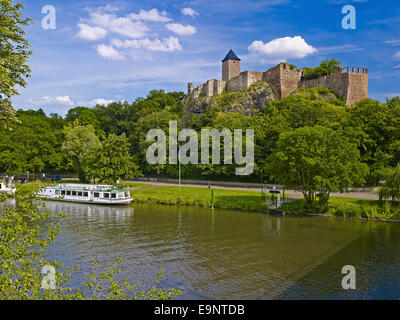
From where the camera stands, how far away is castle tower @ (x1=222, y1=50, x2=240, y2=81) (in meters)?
99.2

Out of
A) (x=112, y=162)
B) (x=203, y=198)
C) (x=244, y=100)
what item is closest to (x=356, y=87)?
(x=244, y=100)

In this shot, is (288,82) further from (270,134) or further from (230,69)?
(270,134)

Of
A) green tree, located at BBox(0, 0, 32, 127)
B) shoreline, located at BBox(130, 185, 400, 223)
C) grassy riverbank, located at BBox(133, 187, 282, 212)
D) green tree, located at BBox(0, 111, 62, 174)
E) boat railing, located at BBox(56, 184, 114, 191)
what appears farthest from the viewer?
green tree, located at BBox(0, 111, 62, 174)

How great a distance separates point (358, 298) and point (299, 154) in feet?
80.4

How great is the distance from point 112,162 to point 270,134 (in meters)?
27.6

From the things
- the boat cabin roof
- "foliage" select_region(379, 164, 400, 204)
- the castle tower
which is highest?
the castle tower

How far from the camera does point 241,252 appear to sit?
→ 2659cm

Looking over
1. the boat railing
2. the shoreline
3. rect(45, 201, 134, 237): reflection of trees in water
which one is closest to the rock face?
the shoreline

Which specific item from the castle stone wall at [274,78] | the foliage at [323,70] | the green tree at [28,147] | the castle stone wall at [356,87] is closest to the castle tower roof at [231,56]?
the castle stone wall at [274,78]

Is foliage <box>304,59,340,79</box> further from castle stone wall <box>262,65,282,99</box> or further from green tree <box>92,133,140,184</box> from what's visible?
green tree <box>92,133,140,184</box>

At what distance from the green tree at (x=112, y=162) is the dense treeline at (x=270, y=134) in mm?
1879

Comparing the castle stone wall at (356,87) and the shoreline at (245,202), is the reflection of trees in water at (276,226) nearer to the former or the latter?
the shoreline at (245,202)

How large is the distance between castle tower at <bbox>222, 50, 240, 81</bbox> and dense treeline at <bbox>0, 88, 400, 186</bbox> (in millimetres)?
16250
